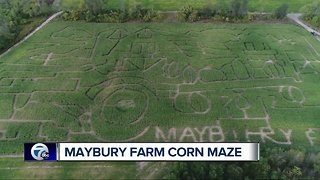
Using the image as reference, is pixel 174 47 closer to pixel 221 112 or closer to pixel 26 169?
pixel 221 112

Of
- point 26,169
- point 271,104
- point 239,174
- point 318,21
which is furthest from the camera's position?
point 318,21

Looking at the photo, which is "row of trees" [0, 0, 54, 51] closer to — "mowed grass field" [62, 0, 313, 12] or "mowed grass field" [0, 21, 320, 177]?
"mowed grass field" [0, 21, 320, 177]

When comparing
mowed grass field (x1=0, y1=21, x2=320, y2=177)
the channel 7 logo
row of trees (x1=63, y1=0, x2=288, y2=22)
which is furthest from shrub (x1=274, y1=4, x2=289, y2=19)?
the channel 7 logo

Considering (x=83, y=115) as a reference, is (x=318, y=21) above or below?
above

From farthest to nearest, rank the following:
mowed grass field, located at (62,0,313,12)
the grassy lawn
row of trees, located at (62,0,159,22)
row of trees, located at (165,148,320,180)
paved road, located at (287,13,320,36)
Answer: mowed grass field, located at (62,0,313,12) → row of trees, located at (62,0,159,22) → paved road, located at (287,13,320,36) → the grassy lawn → row of trees, located at (165,148,320,180)

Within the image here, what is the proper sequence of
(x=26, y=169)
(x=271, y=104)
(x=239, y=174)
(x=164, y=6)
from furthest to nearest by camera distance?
(x=164, y=6), (x=271, y=104), (x=26, y=169), (x=239, y=174)

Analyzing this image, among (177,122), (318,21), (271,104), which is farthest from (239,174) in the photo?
(318,21)
